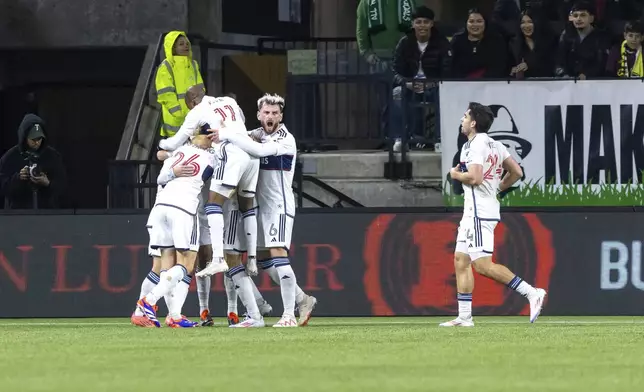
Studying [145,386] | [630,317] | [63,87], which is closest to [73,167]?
[63,87]

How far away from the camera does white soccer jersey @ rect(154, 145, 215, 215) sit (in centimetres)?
1548

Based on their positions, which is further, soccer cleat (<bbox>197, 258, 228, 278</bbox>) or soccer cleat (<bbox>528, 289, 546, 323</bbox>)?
soccer cleat (<bbox>528, 289, 546, 323</bbox>)

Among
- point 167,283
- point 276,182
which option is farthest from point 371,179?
point 167,283

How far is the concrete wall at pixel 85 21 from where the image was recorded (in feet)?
81.9

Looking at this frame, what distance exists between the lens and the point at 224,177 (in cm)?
1543

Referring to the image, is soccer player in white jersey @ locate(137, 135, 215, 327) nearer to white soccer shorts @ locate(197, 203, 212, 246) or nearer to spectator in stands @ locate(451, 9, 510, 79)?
white soccer shorts @ locate(197, 203, 212, 246)

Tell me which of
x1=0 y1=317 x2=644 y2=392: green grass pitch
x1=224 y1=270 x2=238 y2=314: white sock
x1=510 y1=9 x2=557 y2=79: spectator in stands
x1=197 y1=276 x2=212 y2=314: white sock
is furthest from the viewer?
x1=510 y1=9 x2=557 y2=79: spectator in stands

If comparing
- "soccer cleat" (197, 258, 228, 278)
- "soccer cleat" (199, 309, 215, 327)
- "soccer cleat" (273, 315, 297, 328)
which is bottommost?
"soccer cleat" (199, 309, 215, 327)

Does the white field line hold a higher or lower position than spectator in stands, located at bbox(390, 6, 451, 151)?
lower

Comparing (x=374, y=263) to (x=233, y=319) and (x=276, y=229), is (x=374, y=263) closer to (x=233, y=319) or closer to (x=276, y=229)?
(x=233, y=319)

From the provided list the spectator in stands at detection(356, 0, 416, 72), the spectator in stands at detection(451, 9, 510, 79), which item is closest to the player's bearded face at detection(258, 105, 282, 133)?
the spectator in stands at detection(451, 9, 510, 79)

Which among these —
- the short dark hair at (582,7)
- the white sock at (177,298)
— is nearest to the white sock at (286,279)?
the white sock at (177,298)

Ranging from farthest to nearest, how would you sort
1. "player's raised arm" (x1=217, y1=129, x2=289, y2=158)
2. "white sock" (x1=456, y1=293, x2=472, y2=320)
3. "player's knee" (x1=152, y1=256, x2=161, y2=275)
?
1. "player's knee" (x1=152, y1=256, x2=161, y2=275)
2. "white sock" (x1=456, y1=293, x2=472, y2=320)
3. "player's raised arm" (x1=217, y1=129, x2=289, y2=158)

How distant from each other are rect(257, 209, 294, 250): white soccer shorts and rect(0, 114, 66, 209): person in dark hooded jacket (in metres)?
5.20
